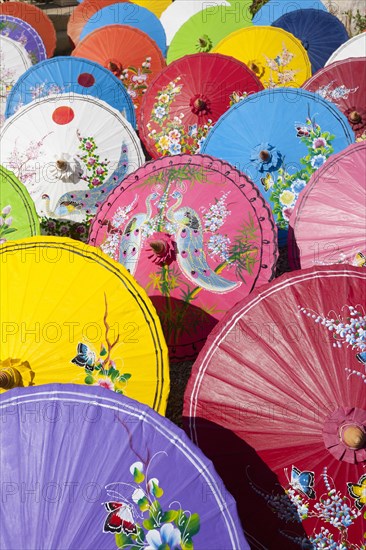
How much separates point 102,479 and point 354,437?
0.99m

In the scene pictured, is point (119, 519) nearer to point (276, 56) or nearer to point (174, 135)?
point (174, 135)

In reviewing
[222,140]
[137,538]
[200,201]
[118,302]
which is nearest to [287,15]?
[222,140]

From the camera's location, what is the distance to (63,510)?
205 cm

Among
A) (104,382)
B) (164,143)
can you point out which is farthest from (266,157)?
(104,382)

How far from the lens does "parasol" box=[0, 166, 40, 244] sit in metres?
4.16

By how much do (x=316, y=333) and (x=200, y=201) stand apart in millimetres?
1452

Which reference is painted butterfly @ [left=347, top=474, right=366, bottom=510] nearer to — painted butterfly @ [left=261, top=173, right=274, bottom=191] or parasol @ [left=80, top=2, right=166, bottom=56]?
painted butterfly @ [left=261, top=173, right=274, bottom=191]

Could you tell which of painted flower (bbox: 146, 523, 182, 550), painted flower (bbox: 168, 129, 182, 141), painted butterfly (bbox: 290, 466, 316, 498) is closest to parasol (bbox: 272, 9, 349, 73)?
painted flower (bbox: 168, 129, 182, 141)

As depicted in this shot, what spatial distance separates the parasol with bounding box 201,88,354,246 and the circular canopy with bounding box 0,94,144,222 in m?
1.22

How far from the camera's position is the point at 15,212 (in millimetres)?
4176

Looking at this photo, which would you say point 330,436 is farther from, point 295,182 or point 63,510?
point 295,182

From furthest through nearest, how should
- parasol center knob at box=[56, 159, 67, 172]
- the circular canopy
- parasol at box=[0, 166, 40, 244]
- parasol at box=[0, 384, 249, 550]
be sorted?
the circular canopy < parasol center knob at box=[56, 159, 67, 172] < parasol at box=[0, 166, 40, 244] < parasol at box=[0, 384, 249, 550]

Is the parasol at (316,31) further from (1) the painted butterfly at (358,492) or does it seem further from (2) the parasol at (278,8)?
(1) the painted butterfly at (358,492)

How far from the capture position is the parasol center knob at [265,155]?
4.41 m
